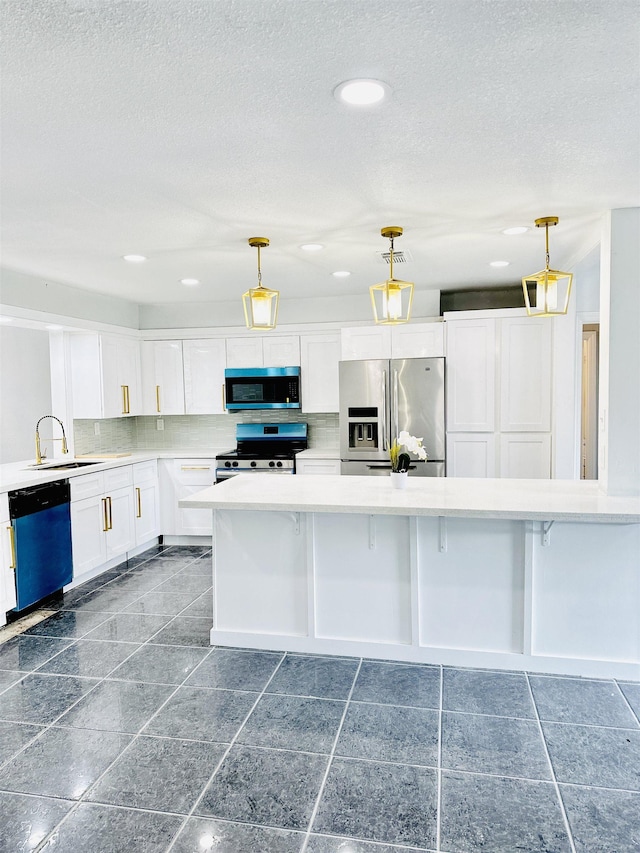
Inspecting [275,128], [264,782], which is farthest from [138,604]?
[275,128]

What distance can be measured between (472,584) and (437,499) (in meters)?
0.50

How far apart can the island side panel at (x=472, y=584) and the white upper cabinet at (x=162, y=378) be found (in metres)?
3.53

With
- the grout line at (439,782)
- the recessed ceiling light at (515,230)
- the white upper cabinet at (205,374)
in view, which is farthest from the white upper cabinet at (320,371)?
the grout line at (439,782)

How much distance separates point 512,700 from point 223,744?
4.42ft

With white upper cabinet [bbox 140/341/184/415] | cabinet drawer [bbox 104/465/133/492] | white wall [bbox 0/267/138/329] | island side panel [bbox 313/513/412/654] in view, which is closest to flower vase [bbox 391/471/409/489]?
island side panel [bbox 313/513/412/654]

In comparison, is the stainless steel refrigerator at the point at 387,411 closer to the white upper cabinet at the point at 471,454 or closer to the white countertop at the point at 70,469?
the white upper cabinet at the point at 471,454

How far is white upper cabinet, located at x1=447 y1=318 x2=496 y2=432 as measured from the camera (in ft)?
15.9

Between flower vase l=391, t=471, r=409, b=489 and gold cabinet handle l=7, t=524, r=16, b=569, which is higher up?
flower vase l=391, t=471, r=409, b=489

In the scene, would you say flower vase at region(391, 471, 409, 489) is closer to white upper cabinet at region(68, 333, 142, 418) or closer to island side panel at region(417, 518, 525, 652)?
island side panel at region(417, 518, 525, 652)

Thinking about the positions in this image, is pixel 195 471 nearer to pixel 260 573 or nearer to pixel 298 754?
pixel 260 573

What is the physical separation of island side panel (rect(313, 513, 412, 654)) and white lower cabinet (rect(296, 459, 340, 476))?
83.2 inches

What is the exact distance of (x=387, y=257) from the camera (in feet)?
12.9

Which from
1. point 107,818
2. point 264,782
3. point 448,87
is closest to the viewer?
point 448,87

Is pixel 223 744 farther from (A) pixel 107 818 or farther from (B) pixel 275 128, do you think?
(B) pixel 275 128
